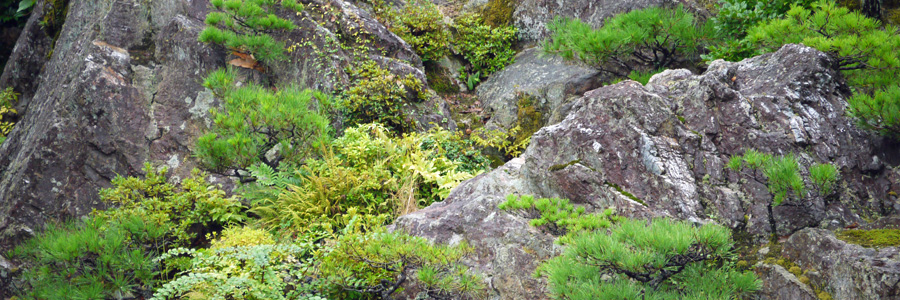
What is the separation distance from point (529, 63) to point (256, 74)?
362 centimetres

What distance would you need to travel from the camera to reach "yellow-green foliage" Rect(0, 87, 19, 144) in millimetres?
8656

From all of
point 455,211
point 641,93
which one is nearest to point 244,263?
point 455,211

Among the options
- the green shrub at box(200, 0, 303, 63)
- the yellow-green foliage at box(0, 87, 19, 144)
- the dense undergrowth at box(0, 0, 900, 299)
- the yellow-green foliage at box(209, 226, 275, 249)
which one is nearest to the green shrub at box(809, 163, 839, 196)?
the dense undergrowth at box(0, 0, 900, 299)

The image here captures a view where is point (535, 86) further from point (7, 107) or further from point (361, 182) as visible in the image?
point (7, 107)

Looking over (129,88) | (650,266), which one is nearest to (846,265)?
(650,266)

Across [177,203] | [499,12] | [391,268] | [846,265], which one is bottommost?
[177,203]

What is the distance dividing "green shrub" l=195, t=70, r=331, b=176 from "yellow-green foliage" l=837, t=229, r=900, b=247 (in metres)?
4.09

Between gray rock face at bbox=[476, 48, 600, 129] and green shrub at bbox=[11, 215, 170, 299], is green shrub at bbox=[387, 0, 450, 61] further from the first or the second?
green shrub at bbox=[11, 215, 170, 299]

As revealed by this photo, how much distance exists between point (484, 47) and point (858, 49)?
4.78m

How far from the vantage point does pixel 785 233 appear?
3879 mm

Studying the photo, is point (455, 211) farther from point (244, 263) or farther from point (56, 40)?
point (56, 40)

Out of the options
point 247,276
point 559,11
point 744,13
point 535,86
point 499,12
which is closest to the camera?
point 247,276

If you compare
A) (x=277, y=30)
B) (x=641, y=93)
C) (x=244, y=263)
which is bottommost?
(x=244, y=263)

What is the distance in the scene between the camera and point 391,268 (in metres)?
3.91
